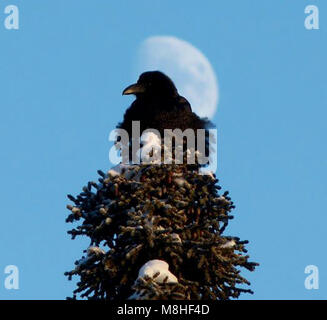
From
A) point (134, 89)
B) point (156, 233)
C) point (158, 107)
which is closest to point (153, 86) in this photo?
point (134, 89)

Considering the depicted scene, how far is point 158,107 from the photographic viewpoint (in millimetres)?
13008

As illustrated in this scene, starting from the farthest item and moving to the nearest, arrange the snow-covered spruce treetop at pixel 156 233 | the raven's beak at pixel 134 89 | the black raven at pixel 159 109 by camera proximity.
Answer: the raven's beak at pixel 134 89
the black raven at pixel 159 109
the snow-covered spruce treetop at pixel 156 233

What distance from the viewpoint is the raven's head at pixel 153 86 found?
13227 mm

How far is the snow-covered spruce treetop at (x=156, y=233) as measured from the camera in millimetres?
11617

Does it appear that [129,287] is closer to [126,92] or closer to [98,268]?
[98,268]

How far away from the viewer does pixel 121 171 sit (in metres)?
12.4

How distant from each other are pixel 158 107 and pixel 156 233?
218 cm

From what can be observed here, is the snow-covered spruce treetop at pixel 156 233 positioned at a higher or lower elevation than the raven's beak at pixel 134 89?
lower

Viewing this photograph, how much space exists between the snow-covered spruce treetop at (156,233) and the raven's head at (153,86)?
99 cm

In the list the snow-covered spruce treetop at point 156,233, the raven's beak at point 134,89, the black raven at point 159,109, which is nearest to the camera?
the snow-covered spruce treetop at point 156,233

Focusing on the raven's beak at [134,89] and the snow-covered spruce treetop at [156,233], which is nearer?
the snow-covered spruce treetop at [156,233]

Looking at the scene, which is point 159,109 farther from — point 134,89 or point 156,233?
point 156,233
